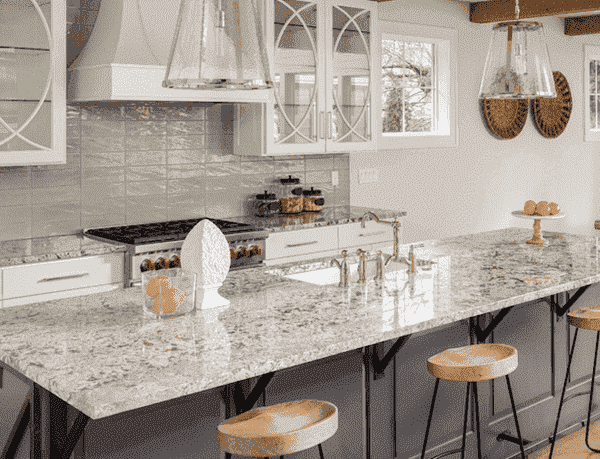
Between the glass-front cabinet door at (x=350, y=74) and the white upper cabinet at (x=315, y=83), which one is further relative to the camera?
the glass-front cabinet door at (x=350, y=74)

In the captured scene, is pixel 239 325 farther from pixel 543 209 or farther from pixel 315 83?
pixel 315 83

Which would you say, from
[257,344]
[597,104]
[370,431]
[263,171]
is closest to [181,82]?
[257,344]

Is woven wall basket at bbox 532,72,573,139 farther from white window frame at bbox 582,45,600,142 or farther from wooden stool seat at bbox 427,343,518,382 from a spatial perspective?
wooden stool seat at bbox 427,343,518,382

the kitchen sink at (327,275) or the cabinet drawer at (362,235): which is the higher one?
the cabinet drawer at (362,235)

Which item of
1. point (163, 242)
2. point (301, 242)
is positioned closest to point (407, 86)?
point (301, 242)

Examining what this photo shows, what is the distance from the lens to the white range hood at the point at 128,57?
12.4 ft

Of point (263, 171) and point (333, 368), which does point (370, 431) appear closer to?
point (333, 368)

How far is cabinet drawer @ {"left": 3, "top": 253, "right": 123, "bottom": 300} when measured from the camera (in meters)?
3.49

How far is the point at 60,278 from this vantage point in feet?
11.9

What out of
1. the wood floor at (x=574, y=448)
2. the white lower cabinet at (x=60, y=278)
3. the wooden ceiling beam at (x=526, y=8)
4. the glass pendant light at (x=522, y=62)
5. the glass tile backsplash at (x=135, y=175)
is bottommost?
the wood floor at (x=574, y=448)

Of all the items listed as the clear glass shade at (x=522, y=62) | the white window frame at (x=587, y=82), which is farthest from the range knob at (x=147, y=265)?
the white window frame at (x=587, y=82)

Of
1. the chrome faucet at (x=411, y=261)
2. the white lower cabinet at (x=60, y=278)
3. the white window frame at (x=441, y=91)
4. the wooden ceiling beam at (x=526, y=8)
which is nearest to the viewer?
the chrome faucet at (x=411, y=261)

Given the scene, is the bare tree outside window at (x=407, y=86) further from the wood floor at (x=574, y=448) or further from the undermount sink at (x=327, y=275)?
the wood floor at (x=574, y=448)

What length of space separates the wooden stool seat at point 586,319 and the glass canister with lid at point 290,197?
7.64 feet
